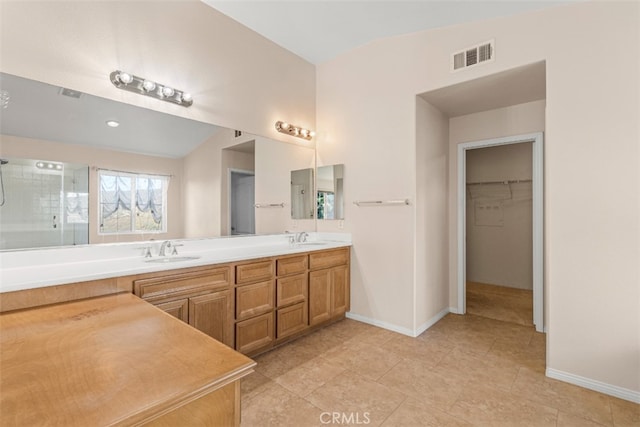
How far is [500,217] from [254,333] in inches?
168

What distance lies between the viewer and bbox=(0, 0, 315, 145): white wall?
1848 millimetres

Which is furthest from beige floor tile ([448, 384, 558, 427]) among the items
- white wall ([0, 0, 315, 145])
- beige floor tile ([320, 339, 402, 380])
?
white wall ([0, 0, 315, 145])

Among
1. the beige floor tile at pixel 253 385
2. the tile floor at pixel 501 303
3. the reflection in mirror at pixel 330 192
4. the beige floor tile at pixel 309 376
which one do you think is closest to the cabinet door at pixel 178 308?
the beige floor tile at pixel 253 385

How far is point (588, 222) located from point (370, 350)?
187 cm

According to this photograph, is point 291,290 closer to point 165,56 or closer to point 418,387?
point 418,387

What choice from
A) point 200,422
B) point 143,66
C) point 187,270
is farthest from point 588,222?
point 143,66

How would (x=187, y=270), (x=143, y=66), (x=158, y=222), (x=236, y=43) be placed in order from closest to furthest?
(x=187, y=270), (x=143, y=66), (x=158, y=222), (x=236, y=43)

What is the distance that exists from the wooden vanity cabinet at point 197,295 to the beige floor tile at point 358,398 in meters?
0.78

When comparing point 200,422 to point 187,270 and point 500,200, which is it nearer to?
point 187,270

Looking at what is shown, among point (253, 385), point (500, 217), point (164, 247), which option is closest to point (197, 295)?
point (164, 247)

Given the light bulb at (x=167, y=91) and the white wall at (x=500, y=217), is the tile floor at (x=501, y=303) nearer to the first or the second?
the white wall at (x=500, y=217)

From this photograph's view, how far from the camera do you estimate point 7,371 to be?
835 millimetres

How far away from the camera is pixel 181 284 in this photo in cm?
198

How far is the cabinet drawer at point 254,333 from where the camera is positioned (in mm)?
2326
